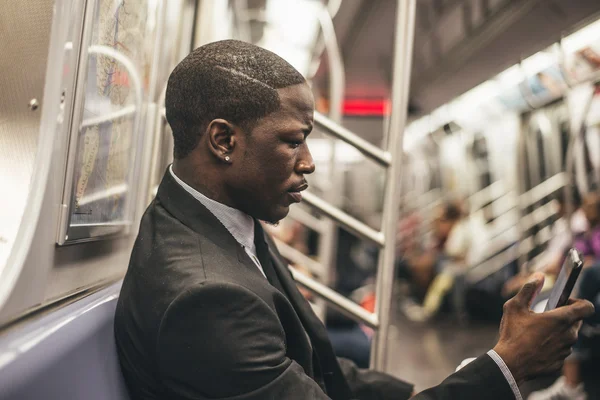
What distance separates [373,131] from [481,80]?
3.85 meters

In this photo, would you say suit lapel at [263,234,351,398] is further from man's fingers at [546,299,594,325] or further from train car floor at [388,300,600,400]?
train car floor at [388,300,600,400]

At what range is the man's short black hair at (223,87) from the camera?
1193 mm

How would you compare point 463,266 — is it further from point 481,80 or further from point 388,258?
point 388,258

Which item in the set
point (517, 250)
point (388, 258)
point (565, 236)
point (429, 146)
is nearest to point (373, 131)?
point (429, 146)

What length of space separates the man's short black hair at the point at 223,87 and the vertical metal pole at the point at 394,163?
71cm

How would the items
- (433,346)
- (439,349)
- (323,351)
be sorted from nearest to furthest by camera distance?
(323,351)
(439,349)
(433,346)

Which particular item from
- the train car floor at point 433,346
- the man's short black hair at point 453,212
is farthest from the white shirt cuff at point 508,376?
the man's short black hair at point 453,212

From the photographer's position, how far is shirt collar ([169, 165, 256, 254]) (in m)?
1.25

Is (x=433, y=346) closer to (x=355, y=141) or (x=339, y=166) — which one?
(x=339, y=166)

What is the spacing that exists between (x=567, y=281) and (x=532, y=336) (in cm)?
16

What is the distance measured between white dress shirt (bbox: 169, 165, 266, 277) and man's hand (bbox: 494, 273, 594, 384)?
1.50 feet

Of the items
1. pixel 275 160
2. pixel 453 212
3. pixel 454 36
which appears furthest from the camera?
pixel 453 212

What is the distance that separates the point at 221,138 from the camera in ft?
3.95

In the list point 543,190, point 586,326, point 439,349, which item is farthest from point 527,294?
point 543,190
